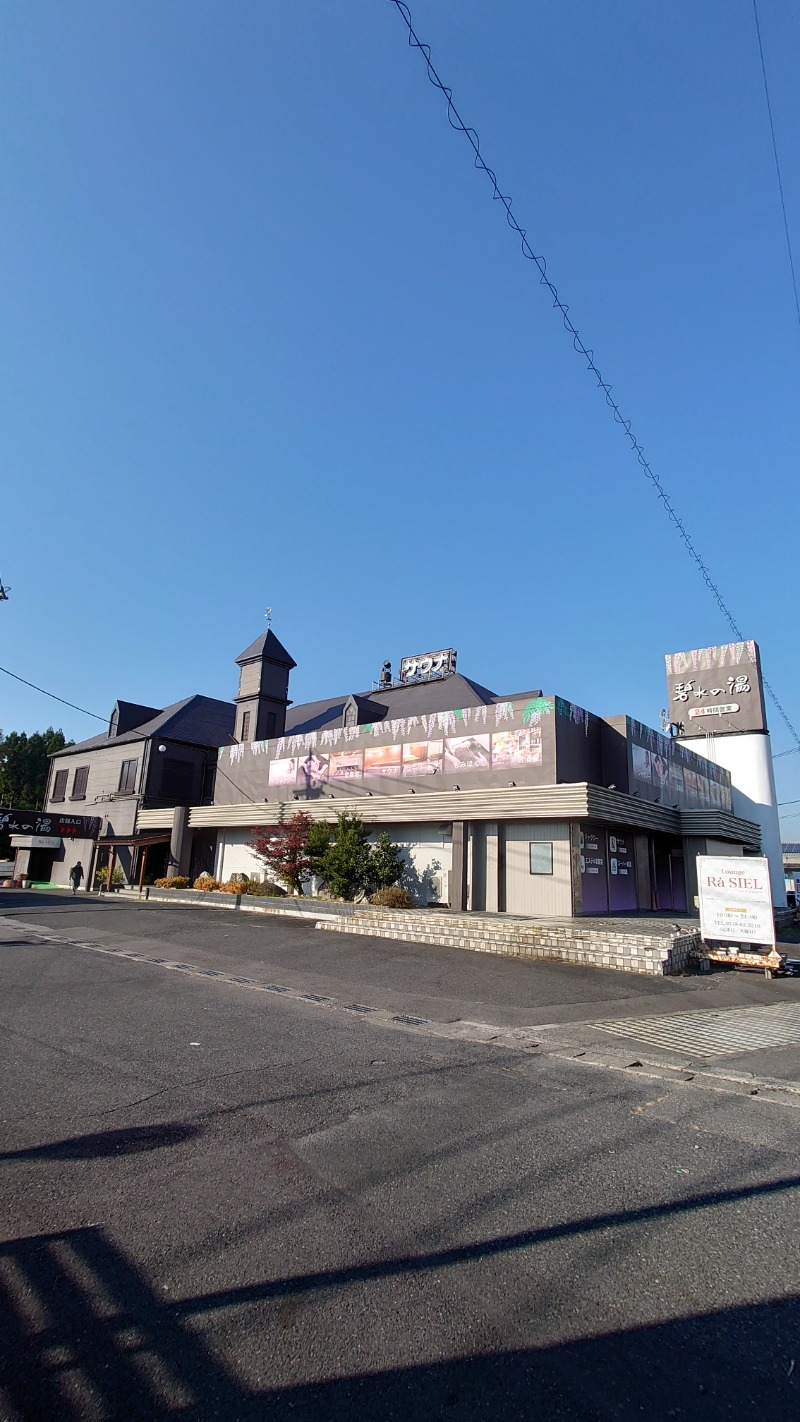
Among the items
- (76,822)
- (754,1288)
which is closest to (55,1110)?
(754,1288)

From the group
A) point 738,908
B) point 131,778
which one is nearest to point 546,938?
point 738,908

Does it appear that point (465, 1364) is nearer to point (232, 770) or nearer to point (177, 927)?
point (177, 927)

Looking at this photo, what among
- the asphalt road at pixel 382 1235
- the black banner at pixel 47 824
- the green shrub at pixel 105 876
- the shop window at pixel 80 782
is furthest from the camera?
the shop window at pixel 80 782

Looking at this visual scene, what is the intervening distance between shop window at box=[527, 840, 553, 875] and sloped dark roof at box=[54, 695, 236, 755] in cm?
2322

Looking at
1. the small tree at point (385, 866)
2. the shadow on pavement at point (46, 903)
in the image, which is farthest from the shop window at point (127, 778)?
the small tree at point (385, 866)

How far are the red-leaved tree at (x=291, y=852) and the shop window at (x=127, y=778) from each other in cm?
1375

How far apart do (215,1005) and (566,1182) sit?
5.94 metres

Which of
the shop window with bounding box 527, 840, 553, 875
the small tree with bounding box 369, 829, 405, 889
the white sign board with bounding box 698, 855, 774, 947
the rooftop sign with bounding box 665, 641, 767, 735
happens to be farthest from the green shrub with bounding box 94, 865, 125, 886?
the rooftop sign with bounding box 665, 641, 767, 735

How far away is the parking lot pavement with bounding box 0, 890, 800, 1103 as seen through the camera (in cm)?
736

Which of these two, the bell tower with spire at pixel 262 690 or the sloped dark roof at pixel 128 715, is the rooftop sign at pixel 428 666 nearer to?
the bell tower with spire at pixel 262 690

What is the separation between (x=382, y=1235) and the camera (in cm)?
332

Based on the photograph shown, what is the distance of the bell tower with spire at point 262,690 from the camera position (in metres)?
35.4

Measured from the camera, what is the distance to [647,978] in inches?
492

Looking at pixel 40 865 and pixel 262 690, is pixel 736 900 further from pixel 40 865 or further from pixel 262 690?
pixel 40 865
